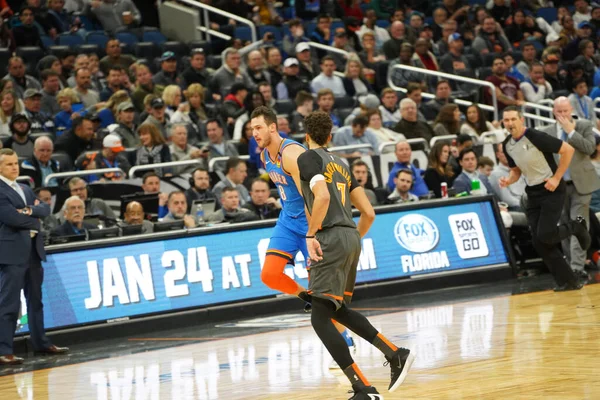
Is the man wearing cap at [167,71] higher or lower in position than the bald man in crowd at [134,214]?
higher

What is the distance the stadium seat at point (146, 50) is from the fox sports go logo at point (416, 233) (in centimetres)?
734

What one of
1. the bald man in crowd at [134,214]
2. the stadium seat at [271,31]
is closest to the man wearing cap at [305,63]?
the stadium seat at [271,31]

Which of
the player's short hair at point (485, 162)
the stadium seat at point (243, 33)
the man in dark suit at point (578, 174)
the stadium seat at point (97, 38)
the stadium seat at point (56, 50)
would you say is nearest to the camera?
the man in dark suit at point (578, 174)

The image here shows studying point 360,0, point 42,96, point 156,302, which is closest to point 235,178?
point 156,302

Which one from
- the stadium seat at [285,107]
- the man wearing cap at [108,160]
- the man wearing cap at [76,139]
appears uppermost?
the stadium seat at [285,107]

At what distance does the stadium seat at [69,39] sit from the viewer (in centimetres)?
1992

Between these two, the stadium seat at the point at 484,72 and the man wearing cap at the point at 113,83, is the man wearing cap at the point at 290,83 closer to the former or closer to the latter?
the man wearing cap at the point at 113,83

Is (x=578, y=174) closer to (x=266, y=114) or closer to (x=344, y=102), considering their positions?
(x=344, y=102)

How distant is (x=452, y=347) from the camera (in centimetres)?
982

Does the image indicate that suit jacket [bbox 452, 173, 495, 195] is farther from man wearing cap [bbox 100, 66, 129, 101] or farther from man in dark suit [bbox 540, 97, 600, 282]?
man wearing cap [bbox 100, 66, 129, 101]

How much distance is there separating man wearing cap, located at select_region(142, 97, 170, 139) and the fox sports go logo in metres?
4.10

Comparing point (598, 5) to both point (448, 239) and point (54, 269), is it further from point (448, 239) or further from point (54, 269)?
point (54, 269)

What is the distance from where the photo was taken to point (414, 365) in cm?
904

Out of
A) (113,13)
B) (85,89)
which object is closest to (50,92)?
(85,89)
